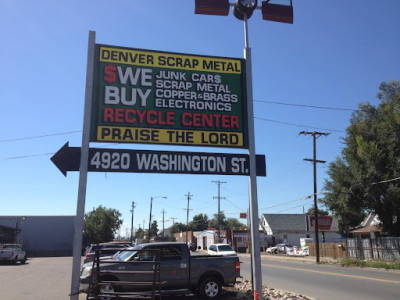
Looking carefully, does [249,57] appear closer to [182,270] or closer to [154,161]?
[154,161]

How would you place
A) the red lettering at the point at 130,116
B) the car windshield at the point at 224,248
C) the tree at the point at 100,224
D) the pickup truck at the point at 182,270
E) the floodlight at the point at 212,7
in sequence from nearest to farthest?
the red lettering at the point at 130,116 → the floodlight at the point at 212,7 → the pickup truck at the point at 182,270 → the car windshield at the point at 224,248 → the tree at the point at 100,224

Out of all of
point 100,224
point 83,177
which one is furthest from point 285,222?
point 83,177

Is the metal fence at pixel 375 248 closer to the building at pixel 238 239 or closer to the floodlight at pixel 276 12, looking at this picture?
the building at pixel 238 239

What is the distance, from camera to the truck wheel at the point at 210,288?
11055 millimetres

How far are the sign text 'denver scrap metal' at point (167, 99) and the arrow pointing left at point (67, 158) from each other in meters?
0.50

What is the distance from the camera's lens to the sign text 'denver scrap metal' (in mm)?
7809

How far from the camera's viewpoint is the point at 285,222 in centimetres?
6869

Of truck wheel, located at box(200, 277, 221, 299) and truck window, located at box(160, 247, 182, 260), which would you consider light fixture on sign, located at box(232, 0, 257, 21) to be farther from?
truck wheel, located at box(200, 277, 221, 299)

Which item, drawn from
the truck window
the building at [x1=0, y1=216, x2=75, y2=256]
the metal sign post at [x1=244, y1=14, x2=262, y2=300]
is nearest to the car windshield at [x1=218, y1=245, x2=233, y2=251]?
the truck window

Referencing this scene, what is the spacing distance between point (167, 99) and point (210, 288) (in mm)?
6184

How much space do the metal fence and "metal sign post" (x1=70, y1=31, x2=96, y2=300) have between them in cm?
2628

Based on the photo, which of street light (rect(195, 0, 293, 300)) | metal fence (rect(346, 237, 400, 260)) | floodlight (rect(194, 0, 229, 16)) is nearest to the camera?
street light (rect(195, 0, 293, 300))

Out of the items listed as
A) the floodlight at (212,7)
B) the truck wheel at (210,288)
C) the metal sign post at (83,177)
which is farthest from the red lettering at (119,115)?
the truck wheel at (210,288)

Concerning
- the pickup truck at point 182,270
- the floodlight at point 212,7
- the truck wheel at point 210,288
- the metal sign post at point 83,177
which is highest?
the floodlight at point 212,7
